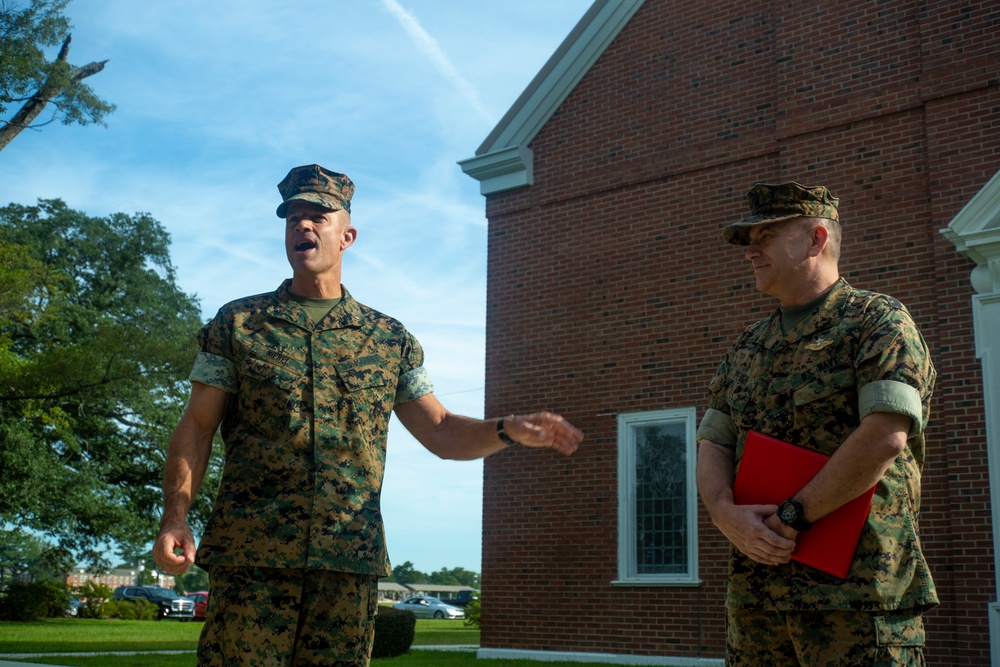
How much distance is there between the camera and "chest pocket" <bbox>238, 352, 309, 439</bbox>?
360 centimetres

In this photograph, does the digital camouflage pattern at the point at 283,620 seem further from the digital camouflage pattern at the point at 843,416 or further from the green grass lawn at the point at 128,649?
the green grass lawn at the point at 128,649

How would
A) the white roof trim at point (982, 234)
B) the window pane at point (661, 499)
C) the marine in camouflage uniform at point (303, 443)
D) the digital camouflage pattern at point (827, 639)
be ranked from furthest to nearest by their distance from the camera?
the window pane at point (661, 499) < the white roof trim at point (982, 234) < the marine in camouflage uniform at point (303, 443) < the digital camouflage pattern at point (827, 639)

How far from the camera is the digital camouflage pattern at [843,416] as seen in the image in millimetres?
3117

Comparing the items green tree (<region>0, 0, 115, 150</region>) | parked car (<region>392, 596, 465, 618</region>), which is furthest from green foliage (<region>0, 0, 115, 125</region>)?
parked car (<region>392, 596, 465, 618</region>)

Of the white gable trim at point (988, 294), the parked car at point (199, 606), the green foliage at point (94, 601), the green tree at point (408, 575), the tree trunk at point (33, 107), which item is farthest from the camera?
the green tree at point (408, 575)

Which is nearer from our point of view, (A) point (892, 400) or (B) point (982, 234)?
(A) point (892, 400)

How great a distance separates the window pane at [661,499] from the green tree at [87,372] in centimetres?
1317

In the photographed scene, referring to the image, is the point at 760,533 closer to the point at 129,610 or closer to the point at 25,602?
the point at 25,602

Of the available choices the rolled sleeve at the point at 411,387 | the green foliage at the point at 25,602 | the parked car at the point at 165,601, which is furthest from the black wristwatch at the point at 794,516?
the parked car at the point at 165,601

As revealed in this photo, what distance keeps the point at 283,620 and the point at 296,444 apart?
1.89ft

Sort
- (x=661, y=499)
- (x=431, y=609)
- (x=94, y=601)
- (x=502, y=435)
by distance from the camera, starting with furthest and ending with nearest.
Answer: (x=431, y=609) → (x=94, y=601) → (x=661, y=499) → (x=502, y=435)

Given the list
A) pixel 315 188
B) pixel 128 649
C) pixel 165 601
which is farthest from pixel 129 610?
pixel 315 188

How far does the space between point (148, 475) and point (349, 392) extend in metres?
30.4

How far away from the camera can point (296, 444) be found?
3.56 m
